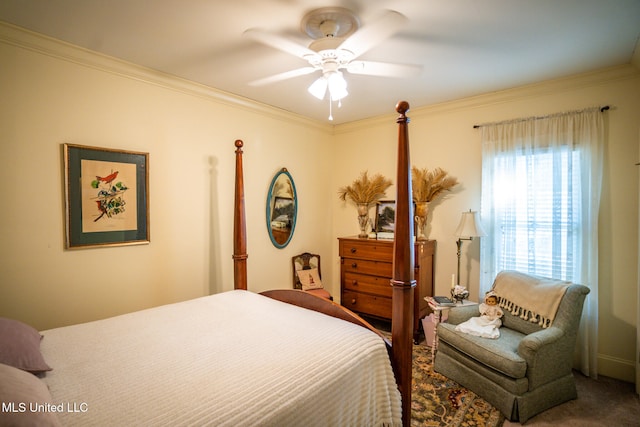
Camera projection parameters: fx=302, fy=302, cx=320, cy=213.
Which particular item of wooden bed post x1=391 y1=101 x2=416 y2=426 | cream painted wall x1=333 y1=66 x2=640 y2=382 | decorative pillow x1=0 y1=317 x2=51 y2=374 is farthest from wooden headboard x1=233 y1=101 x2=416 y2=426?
cream painted wall x1=333 y1=66 x2=640 y2=382

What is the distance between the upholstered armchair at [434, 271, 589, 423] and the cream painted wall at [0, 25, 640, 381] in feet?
2.29

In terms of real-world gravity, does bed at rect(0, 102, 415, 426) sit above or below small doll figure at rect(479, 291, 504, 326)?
above

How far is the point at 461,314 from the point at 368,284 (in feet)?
3.74

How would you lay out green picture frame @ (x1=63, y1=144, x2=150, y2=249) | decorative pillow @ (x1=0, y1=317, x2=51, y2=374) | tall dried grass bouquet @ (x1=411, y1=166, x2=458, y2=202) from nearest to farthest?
decorative pillow @ (x1=0, y1=317, x2=51, y2=374) → green picture frame @ (x1=63, y1=144, x2=150, y2=249) → tall dried grass bouquet @ (x1=411, y1=166, x2=458, y2=202)

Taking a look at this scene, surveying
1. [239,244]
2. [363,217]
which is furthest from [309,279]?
[239,244]

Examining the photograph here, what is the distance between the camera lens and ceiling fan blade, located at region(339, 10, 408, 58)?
1509 millimetres

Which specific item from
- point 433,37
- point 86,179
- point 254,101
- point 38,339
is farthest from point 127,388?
point 254,101

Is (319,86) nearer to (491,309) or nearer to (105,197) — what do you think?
(105,197)

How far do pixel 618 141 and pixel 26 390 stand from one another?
155 inches

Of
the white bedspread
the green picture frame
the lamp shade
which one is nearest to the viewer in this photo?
the white bedspread

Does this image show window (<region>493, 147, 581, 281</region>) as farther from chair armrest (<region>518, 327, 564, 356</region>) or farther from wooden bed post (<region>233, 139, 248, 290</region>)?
wooden bed post (<region>233, 139, 248, 290</region>)

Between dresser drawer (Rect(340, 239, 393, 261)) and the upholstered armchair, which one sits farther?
dresser drawer (Rect(340, 239, 393, 261))

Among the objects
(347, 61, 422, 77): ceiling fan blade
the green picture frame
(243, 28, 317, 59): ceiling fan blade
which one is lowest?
the green picture frame

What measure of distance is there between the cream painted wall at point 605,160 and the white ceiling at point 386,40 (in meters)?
0.22
